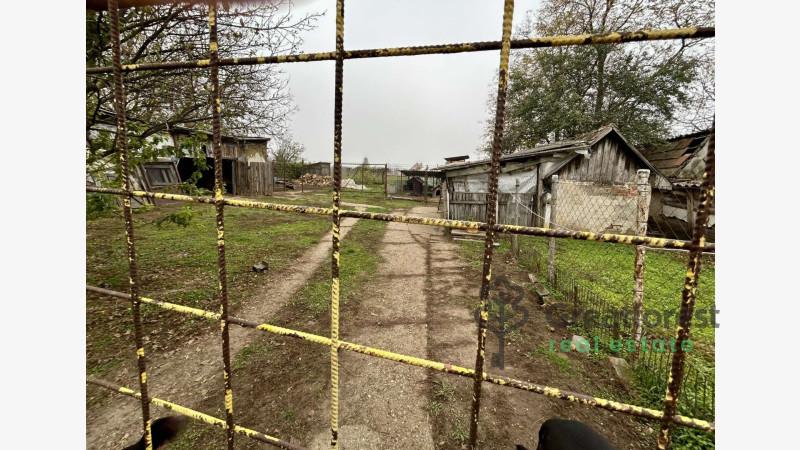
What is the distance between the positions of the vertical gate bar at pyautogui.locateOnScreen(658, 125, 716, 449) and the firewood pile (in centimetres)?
3077

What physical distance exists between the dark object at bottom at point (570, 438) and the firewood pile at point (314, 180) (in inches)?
1193

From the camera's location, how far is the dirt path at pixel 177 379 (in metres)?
2.73

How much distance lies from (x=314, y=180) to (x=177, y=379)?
97.4 ft

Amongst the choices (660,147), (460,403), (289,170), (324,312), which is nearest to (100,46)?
(324,312)

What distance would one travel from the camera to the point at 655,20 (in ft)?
42.2

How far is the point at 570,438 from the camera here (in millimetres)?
1384

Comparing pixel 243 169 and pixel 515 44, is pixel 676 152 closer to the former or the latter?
pixel 515 44

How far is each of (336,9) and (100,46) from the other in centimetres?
372

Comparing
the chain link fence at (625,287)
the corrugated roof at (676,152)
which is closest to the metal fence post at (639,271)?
the chain link fence at (625,287)

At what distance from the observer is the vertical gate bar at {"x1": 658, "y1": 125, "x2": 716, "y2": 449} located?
0.83m

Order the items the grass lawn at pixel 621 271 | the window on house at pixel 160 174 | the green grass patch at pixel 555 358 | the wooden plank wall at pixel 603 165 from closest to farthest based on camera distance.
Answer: the green grass patch at pixel 555 358
the grass lawn at pixel 621 271
the wooden plank wall at pixel 603 165
the window on house at pixel 160 174

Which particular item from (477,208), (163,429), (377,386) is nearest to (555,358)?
(377,386)

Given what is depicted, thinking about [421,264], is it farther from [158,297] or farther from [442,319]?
[158,297]

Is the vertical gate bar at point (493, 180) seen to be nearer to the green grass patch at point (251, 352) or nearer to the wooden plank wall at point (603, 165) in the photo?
the green grass patch at point (251, 352)
